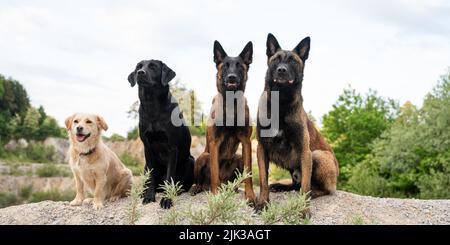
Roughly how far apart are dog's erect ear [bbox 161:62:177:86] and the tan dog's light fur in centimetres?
122

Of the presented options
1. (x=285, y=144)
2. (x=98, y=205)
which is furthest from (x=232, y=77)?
(x=98, y=205)

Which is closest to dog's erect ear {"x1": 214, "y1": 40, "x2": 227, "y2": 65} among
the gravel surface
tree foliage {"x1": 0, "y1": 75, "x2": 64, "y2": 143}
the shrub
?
the gravel surface

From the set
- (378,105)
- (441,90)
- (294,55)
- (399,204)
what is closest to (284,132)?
(294,55)

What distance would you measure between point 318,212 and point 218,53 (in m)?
2.86

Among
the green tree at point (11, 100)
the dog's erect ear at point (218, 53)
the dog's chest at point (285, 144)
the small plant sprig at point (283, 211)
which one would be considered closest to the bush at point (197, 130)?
the green tree at point (11, 100)

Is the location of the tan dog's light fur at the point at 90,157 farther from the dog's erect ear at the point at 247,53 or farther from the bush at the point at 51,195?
the bush at the point at 51,195

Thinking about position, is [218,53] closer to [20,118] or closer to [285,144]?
[285,144]

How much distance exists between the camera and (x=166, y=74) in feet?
25.3

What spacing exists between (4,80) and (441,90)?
89.1 ft

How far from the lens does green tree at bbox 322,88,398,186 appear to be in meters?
27.5

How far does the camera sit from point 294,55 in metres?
7.25

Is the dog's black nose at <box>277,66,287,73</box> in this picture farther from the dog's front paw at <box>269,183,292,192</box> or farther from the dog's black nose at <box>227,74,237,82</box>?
the dog's front paw at <box>269,183,292,192</box>

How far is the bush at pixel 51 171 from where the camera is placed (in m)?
25.0
